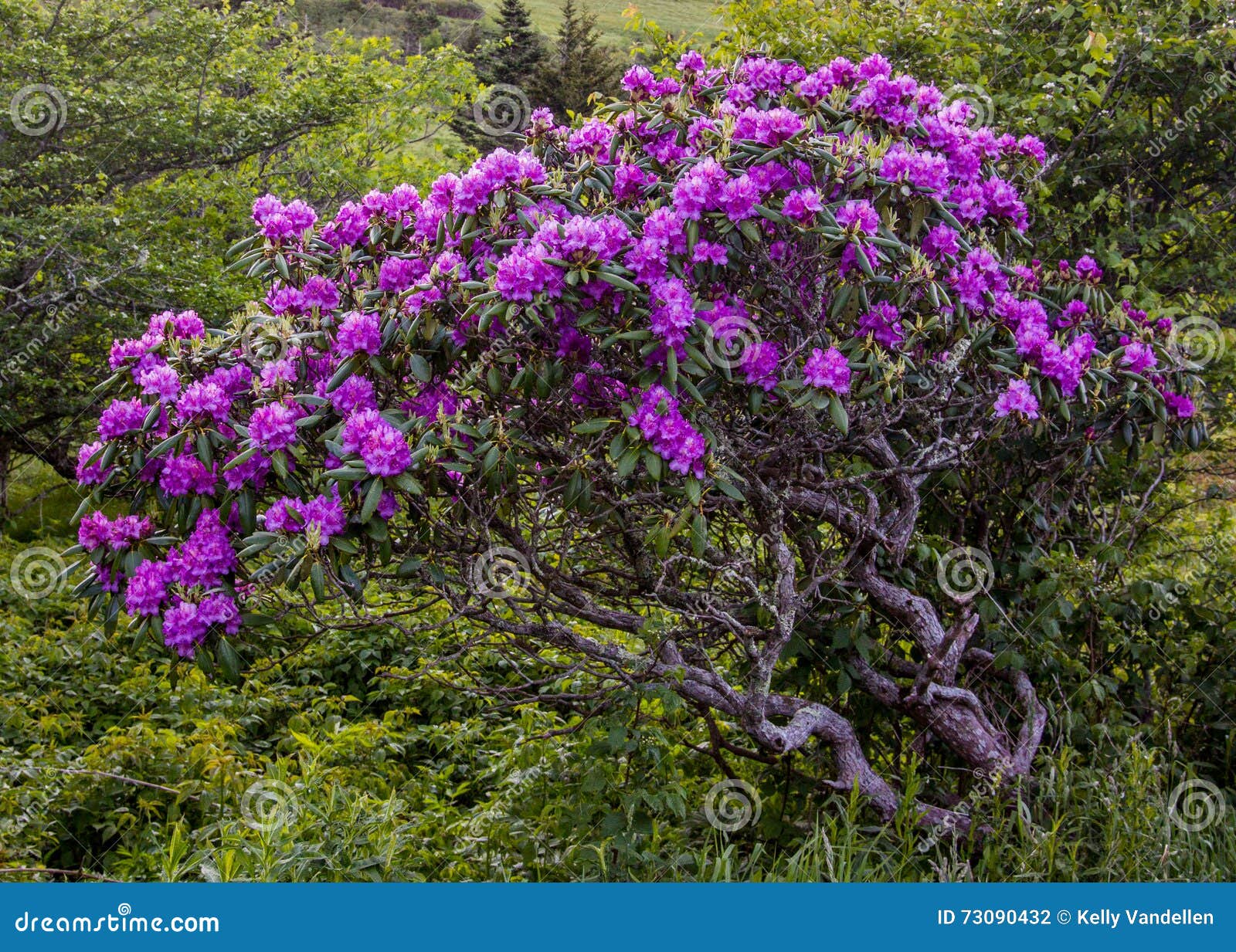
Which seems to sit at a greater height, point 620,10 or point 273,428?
point 273,428

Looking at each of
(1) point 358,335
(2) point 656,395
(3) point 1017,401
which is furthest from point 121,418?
(3) point 1017,401

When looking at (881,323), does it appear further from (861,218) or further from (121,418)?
(121,418)

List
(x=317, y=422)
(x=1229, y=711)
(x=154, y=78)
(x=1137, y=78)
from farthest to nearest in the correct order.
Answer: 1. (x=154, y=78)
2. (x=1137, y=78)
3. (x=1229, y=711)
4. (x=317, y=422)

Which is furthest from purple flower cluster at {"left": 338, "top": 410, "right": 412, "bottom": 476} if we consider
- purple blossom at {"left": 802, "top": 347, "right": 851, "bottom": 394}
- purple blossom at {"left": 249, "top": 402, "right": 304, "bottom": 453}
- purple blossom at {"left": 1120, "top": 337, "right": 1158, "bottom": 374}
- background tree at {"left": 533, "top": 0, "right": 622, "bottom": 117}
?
background tree at {"left": 533, "top": 0, "right": 622, "bottom": 117}

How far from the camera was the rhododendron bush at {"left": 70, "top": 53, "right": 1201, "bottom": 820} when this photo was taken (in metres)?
2.48

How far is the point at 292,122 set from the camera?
769cm

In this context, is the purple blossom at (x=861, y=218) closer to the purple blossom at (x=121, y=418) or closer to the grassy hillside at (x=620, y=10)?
the purple blossom at (x=121, y=418)

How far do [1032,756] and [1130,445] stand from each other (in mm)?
1003

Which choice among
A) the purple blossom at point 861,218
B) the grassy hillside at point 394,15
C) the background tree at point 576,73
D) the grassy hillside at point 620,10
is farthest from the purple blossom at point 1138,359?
the grassy hillside at point 620,10

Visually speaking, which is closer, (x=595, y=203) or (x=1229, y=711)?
(x=595, y=203)

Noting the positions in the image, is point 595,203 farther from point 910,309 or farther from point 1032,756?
point 1032,756

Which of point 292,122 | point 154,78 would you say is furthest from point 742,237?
point 154,78

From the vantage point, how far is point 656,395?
243cm

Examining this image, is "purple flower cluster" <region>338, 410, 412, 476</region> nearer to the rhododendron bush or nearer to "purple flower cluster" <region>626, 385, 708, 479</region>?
the rhododendron bush
